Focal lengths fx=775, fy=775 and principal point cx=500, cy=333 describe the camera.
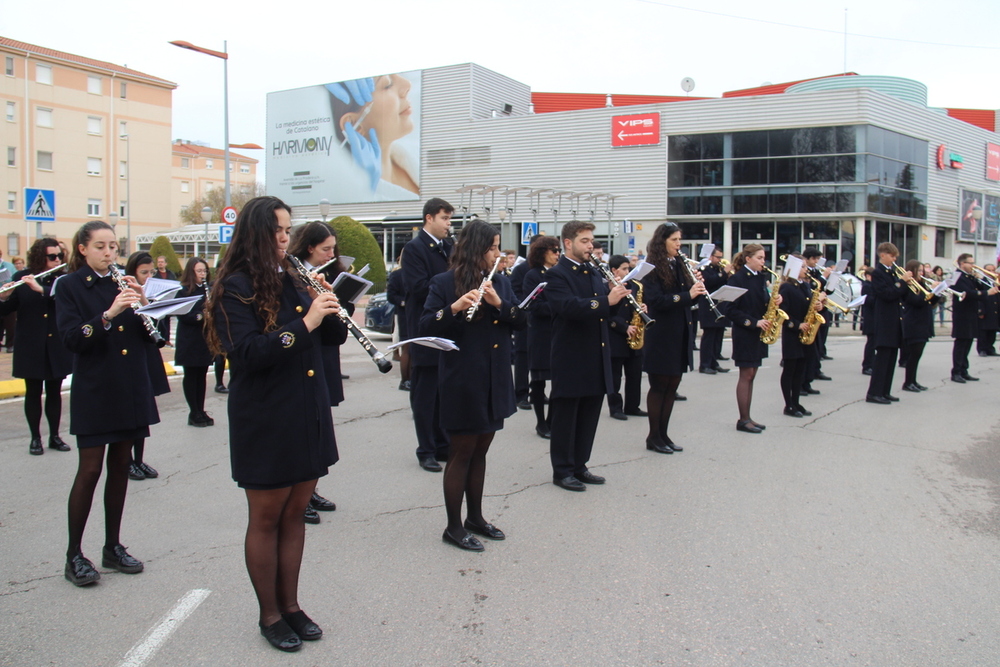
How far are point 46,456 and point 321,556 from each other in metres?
3.87

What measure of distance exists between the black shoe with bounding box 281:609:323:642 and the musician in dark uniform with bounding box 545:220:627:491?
2.80m

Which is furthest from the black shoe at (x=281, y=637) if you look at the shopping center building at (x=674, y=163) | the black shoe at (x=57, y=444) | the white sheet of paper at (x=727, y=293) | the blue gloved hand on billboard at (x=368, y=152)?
the blue gloved hand on billboard at (x=368, y=152)

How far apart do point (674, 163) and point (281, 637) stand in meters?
34.5

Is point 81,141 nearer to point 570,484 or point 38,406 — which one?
point 38,406

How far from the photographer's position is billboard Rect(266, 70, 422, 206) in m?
42.1

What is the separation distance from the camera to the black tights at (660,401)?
7.14 metres

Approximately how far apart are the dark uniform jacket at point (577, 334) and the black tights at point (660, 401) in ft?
4.29

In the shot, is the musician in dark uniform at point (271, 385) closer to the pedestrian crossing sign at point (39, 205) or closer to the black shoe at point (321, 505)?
the black shoe at point (321, 505)

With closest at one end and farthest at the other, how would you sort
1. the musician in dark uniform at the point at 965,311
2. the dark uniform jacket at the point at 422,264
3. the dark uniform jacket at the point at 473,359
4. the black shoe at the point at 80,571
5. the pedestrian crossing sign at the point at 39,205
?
the black shoe at the point at 80,571
the dark uniform jacket at the point at 473,359
the dark uniform jacket at the point at 422,264
the musician in dark uniform at the point at 965,311
the pedestrian crossing sign at the point at 39,205

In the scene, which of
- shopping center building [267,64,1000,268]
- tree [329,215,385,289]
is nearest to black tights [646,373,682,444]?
tree [329,215,385,289]

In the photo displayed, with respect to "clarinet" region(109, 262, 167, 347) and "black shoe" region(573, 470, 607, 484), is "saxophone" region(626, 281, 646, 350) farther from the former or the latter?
"clarinet" region(109, 262, 167, 347)

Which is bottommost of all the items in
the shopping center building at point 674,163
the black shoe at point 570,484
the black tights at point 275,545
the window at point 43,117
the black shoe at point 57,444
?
the black shoe at point 570,484

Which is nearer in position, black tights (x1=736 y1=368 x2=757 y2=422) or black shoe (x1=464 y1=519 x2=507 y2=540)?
black shoe (x1=464 y1=519 x2=507 y2=540)

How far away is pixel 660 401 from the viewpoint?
7.19 m
